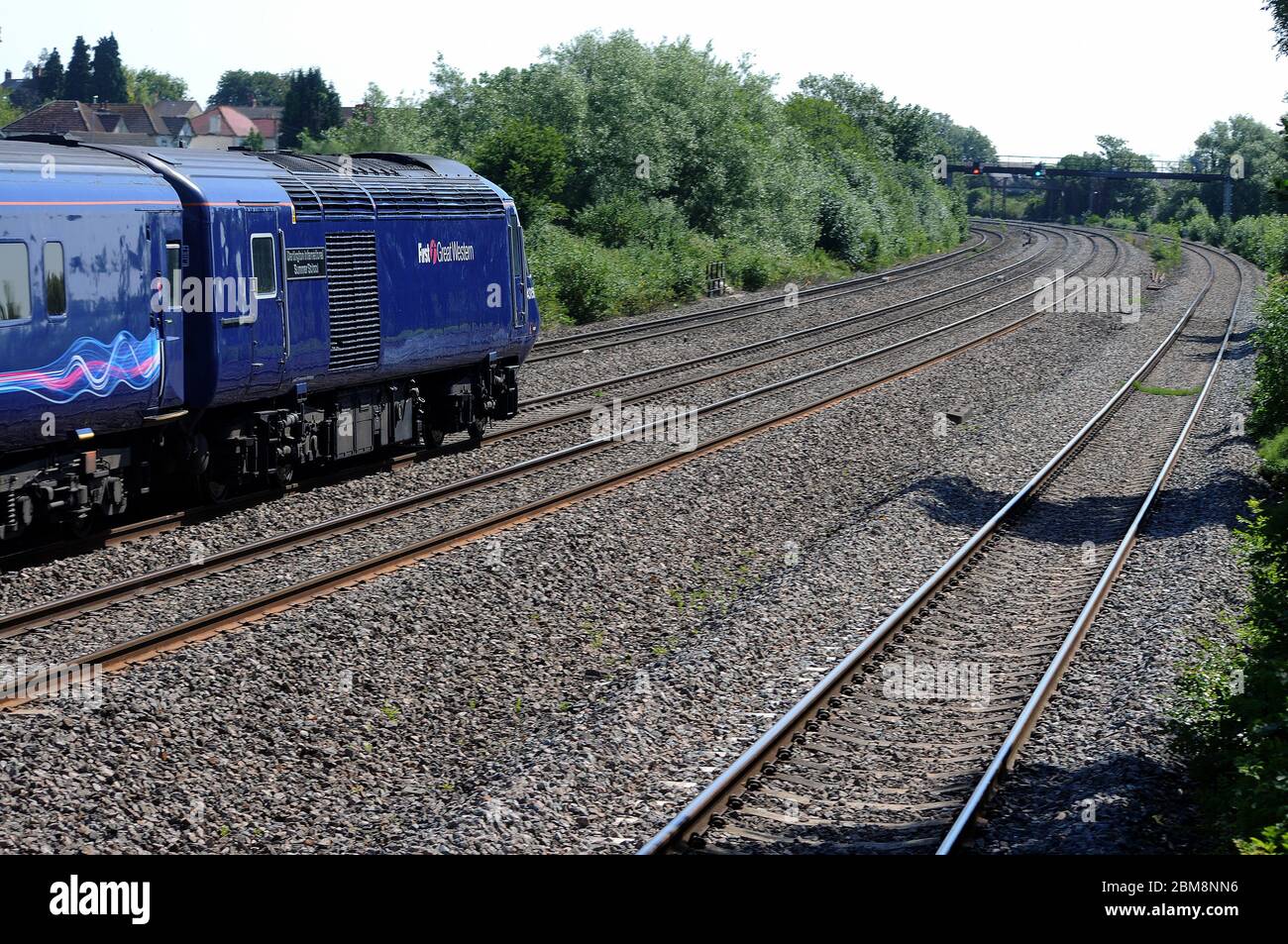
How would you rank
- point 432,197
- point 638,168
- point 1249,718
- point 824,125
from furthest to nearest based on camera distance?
point 824,125 < point 638,168 < point 432,197 < point 1249,718

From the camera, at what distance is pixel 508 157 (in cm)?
4228

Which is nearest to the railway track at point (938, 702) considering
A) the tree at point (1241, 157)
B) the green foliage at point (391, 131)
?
the green foliage at point (391, 131)

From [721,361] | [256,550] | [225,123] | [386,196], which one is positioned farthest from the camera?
[225,123]

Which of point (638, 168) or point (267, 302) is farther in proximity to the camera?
point (638, 168)

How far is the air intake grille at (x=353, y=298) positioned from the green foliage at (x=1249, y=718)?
10251 millimetres

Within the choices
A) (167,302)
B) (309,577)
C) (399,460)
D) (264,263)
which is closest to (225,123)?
(399,460)

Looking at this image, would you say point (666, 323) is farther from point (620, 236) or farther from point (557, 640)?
point (557, 640)

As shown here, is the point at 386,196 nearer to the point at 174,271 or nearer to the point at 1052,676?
the point at 174,271

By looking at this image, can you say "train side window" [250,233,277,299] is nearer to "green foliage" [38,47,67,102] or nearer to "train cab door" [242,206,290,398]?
"train cab door" [242,206,290,398]

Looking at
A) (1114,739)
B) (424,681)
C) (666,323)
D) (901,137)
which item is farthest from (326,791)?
(901,137)

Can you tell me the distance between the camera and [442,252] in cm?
1867

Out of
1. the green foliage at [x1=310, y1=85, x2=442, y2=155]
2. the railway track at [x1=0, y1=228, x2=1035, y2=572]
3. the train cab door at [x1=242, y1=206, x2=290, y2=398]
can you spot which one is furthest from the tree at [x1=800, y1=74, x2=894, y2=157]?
the train cab door at [x1=242, y1=206, x2=290, y2=398]

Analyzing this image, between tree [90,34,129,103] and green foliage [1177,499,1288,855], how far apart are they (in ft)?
Result: 494

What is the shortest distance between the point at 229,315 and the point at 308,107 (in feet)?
354
